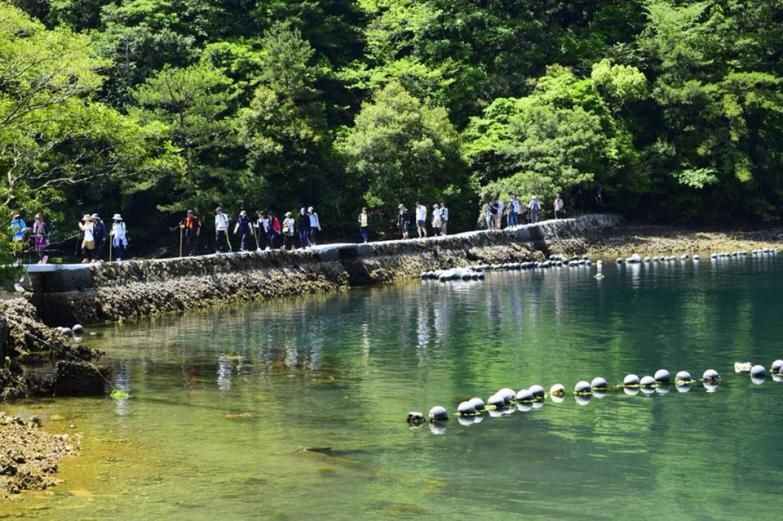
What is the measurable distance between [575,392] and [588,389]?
0.81 feet

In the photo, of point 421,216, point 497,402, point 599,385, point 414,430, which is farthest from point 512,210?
point 414,430

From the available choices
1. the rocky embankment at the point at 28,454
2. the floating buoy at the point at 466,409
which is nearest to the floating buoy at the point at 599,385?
the floating buoy at the point at 466,409

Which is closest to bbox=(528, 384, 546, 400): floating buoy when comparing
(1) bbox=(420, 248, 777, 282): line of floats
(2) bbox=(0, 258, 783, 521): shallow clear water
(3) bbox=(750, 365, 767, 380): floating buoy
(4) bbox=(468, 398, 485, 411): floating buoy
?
(2) bbox=(0, 258, 783, 521): shallow clear water

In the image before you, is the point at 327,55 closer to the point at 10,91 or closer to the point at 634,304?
the point at 634,304

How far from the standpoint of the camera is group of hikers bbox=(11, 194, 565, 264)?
3778 cm

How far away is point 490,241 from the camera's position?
52750mm

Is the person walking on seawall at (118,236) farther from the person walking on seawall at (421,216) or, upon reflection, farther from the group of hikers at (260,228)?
the person walking on seawall at (421,216)

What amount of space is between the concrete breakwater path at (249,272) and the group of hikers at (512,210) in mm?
874

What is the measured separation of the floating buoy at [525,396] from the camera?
2034cm

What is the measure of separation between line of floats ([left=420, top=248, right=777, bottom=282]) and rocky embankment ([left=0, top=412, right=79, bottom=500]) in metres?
29.5

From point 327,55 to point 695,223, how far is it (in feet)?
75.8

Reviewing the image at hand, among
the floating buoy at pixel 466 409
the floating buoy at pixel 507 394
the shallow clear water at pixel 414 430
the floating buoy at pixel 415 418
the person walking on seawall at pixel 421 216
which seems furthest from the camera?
the person walking on seawall at pixel 421 216

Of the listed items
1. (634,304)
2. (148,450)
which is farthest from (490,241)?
(148,450)

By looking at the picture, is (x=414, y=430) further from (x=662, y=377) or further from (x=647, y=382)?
(x=662, y=377)
